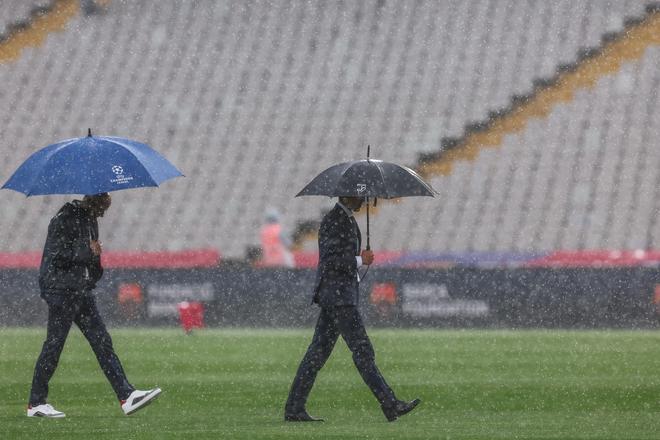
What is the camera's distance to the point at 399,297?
876 inches

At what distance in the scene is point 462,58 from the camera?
106ft

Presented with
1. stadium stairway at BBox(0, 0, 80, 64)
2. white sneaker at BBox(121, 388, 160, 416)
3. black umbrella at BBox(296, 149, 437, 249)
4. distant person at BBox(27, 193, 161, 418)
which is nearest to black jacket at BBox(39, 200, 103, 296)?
distant person at BBox(27, 193, 161, 418)

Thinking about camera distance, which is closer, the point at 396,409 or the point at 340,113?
the point at 396,409

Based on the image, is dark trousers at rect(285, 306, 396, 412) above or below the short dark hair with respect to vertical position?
below

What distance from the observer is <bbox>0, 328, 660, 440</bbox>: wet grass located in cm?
979

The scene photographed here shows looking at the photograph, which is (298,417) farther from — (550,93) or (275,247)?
(550,93)

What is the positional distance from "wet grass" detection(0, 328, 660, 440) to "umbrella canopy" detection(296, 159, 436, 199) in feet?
5.22

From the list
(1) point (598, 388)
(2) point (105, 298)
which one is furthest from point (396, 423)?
(2) point (105, 298)

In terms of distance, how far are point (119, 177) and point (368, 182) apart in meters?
1.74

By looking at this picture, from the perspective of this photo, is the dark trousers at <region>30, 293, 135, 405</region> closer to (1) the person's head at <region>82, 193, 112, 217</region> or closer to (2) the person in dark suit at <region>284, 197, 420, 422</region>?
(1) the person's head at <region>82, 193, 112, 217</region>

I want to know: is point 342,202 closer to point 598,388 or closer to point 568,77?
point 598,388

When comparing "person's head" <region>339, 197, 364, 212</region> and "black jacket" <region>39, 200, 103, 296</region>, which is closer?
"person's head" <region>339, 197, 364, 212</region>

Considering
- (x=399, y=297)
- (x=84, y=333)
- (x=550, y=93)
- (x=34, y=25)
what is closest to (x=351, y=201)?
(x=84, y=333)

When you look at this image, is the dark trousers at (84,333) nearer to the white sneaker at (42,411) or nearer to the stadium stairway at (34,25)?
the white sneaker at (42,411)
